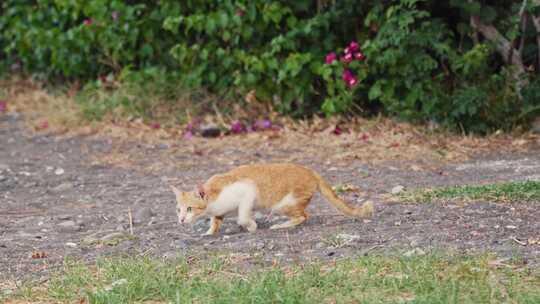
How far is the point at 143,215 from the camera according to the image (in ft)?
21.7

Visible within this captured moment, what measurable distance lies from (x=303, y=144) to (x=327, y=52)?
1093 mm

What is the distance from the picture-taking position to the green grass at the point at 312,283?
4.20 metres

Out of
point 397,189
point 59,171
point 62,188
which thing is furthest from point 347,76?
point 62,188

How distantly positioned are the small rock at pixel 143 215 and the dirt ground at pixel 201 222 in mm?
13

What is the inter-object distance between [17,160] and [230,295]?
573 cm

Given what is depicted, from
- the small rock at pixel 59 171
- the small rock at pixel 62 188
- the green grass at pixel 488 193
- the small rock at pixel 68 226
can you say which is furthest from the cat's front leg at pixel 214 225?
the small rock at pixel 59 171

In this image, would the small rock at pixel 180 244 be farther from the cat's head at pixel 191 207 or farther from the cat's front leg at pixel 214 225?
the cat's front leg at pixel 214 225

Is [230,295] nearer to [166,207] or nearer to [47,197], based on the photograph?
[166,207]

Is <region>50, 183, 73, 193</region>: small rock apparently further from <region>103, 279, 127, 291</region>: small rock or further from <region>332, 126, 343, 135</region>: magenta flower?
<region>103, 279, 127, 291</region>: small rock

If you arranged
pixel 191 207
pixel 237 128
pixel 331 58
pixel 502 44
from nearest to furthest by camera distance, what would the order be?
1. pixel 191 207
2. pixel 502 44
3. pixel 331 58
4. pixel 237 128

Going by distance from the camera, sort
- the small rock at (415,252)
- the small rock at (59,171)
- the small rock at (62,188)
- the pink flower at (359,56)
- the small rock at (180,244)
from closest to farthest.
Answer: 1. the small rock at (415,252)
2. the small rock at (180,244)
3. the small rock at (62,188)
4. the small rock at (59,171)
5. the pink flower at (359,56)

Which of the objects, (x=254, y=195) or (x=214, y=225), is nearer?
(x=254, y=195)

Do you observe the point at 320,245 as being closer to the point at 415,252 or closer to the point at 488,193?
the point at 415,252

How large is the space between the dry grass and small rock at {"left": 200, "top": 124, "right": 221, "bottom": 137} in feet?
0.45
